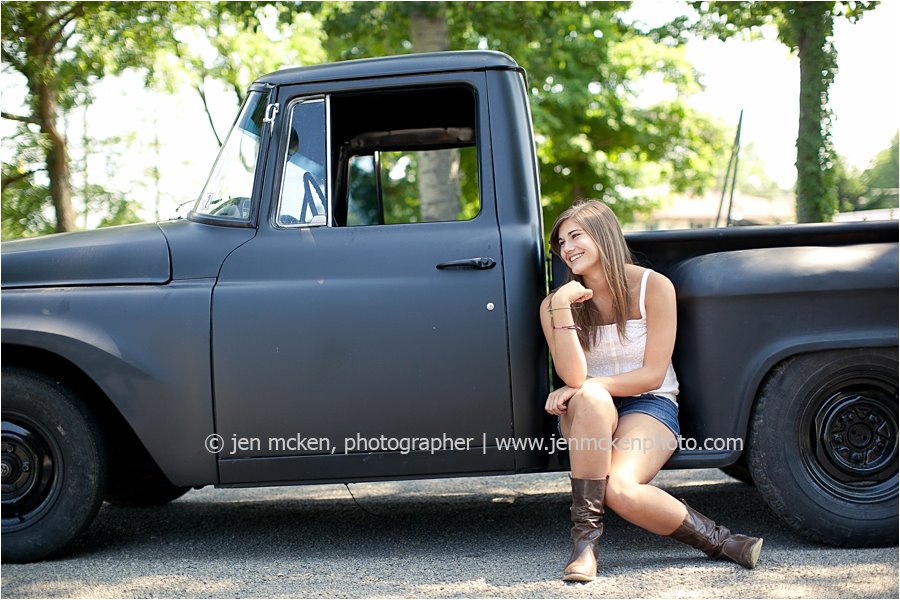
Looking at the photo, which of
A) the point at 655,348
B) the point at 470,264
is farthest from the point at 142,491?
the point at 655,348

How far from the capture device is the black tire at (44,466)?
3.86 metres

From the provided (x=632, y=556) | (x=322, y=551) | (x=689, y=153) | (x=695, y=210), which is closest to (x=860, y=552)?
(x=632, y=556)

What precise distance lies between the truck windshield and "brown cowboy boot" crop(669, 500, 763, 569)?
7.21 ft

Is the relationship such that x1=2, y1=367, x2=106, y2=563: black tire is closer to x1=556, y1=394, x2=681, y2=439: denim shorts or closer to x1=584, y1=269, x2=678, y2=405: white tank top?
x1=556, y1=394, x2=681, y2=439: denim shorts

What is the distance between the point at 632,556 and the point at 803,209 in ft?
14.1

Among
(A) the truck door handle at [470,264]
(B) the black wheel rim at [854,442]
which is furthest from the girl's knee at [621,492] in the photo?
(A) the truck door handle at [470,264]

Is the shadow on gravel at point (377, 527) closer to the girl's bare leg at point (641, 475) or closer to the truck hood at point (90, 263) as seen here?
the girl's bare leg at point (641, 475)

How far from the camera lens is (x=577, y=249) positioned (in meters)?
3.81

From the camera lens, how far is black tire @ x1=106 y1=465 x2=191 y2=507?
16.0 ft

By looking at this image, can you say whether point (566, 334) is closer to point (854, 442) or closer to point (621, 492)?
point (621, 492)

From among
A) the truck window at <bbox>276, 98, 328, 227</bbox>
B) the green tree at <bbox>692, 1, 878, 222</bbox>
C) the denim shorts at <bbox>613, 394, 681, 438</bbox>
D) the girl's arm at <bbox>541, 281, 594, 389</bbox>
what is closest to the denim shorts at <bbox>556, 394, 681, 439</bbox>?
the denim shorts at <bbox>613, 394, 681, 438</bbox>

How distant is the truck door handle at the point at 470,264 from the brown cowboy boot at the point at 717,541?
1.24 metres

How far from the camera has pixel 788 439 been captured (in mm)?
3707

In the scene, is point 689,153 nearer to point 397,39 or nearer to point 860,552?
point 397,39
